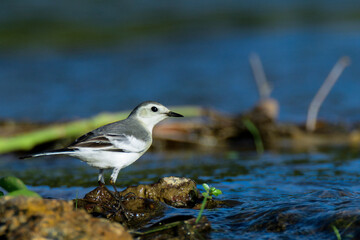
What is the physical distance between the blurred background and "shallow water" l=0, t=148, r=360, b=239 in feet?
8.44

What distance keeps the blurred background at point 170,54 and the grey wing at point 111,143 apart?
16.0 ft

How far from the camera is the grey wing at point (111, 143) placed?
485cm

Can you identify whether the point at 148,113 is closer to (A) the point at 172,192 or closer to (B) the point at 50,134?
(A) the point at 172,192

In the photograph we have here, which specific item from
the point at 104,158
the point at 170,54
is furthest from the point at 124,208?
the point at 170,54

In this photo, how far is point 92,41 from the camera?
18.2 meters

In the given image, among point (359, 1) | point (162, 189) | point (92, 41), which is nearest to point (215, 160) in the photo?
point (162, 189)

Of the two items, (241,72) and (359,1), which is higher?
(359,1)

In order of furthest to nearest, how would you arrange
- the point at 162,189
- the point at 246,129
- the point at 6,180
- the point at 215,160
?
the point at 246,129, the point at 215,160, the point at 162,189, the point at 6,180

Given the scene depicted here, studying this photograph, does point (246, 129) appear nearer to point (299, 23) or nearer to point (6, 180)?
point (6, 180)

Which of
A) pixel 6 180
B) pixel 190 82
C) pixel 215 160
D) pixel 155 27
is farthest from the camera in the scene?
pixel 155 27

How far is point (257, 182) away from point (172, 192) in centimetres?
141

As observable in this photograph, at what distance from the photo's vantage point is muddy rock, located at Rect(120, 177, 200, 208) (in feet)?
15.3

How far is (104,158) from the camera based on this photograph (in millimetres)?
4945

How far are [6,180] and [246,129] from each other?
5240 millimetres
